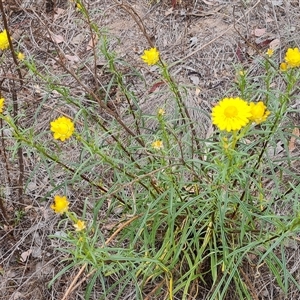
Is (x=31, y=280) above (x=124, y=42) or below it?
below

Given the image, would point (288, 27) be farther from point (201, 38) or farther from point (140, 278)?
point (140, 278)

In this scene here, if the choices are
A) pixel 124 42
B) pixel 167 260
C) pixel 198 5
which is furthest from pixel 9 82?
pixel 167 260

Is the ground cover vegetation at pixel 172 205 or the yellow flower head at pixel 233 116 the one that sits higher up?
the yellow flower head at pixel 233 116

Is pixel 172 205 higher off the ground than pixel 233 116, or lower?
lower

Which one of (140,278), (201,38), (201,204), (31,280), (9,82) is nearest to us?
(201,204)

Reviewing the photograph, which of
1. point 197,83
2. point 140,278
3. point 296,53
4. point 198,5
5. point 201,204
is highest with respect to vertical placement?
point 198,5

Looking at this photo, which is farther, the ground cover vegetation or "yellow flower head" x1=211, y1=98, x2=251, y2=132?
the ground cover vegetation

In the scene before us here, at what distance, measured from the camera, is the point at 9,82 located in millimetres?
3355

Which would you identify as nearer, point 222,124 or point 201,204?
point 222,124

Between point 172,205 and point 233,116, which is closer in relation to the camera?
point 233,116

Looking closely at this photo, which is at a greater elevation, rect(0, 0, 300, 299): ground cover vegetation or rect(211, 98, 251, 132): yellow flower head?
rect(211, 98, 251, 132): yellow flower head

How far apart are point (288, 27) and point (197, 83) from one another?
0.77m

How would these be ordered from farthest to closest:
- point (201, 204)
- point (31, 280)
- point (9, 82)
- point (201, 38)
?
1. point (201, 38)
2. point (9, 82)
3. point (31, 280)
4. point (201, 204)

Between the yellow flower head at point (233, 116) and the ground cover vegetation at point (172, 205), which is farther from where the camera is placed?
the ground cover vegetation at point (172, 205)
